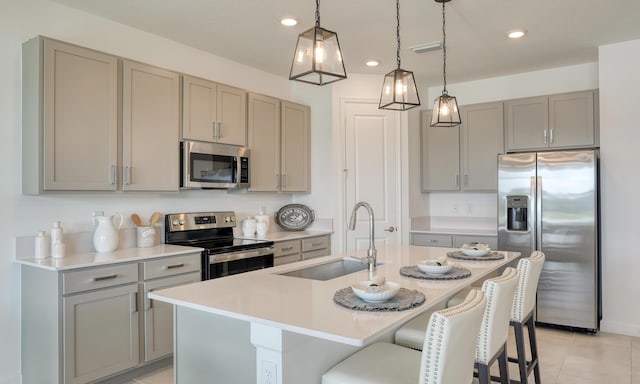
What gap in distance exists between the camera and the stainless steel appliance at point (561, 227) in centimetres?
388

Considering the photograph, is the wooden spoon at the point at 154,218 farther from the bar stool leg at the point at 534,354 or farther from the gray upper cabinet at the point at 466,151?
the gray upper cabinet at the point at 466,151

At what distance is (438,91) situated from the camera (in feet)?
17.7

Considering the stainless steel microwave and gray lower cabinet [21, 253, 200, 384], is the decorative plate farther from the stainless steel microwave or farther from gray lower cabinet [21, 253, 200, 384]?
gray lower cabinet [21, 253, 200, 384]

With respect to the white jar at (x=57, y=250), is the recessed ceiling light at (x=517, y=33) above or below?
above

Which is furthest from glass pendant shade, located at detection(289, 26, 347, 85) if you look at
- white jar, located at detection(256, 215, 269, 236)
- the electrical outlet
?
white jar, located at detection(256, 215, 269, 236)

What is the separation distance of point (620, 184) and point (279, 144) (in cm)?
322

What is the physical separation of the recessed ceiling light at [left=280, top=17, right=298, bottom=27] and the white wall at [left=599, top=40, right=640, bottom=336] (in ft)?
9.31

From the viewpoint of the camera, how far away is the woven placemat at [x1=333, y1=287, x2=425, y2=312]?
1.58 m

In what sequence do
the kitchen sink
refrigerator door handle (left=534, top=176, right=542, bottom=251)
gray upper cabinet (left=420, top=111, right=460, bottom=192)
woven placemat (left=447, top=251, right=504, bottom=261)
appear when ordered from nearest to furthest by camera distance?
the kitchen sink
woven placemat (left=447, top=251, right=504, bottom=261)
refrigerator door handle (left=534, top=176, right=542, bottom=251)
gray upper cabinet (left=420, top=111, right=460, bottom=192)

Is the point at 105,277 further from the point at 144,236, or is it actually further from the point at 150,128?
the point at 150,128

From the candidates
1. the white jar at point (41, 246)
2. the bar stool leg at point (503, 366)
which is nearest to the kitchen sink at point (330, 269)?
the bar stool leg at point (503, 366)

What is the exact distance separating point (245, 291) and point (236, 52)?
9.32 ft

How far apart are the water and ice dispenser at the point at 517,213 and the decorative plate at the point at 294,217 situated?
6.62 feet

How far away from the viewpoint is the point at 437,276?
218 centimetres
